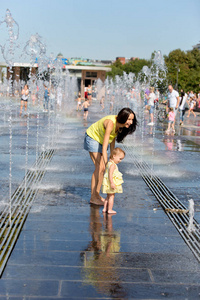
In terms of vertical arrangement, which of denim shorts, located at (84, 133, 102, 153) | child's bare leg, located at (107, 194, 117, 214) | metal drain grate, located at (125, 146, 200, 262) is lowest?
Answer: metal drain grate, located at (125, 146, 200, 262)

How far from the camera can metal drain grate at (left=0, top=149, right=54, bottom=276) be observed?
4427 millimetres

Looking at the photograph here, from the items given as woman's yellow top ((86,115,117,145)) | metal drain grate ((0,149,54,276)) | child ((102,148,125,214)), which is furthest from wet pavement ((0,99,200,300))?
woman's yellow top ((86,115,117,145))

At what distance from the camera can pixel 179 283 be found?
3.75 m

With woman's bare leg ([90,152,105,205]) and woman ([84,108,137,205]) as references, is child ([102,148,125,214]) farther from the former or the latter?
woman's bare leg ([90,152,105,205])

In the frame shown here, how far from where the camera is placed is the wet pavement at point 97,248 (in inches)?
141

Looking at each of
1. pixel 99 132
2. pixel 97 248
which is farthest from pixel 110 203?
pixel 97 248

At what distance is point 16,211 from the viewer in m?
5.66

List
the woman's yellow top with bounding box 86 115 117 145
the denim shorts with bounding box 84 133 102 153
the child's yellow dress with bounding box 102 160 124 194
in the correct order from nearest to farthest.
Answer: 1. the child's yellow dress with bounding box 102 160 124 194
2. the woman's yellow top with bounding box 86 115 117 145
3. the denim shorts with bounding box 84 133 102 153

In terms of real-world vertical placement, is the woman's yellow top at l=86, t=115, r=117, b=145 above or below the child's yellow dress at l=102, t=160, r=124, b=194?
above

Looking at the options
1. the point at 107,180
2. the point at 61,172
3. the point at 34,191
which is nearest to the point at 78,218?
the point at 107,180

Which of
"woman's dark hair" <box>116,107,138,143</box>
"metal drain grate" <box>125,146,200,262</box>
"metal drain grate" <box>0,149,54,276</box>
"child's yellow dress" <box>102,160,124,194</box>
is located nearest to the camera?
"metal drain grate" <box>0,149,54,276</box>

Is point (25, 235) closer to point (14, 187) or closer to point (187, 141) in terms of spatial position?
point (14, 187)

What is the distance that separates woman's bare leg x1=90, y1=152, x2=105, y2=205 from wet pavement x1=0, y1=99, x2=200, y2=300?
167mm

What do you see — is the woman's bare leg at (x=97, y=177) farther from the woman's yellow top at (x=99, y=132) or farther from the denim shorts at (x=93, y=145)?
the woman's yellow top at (x=99, y=132)
